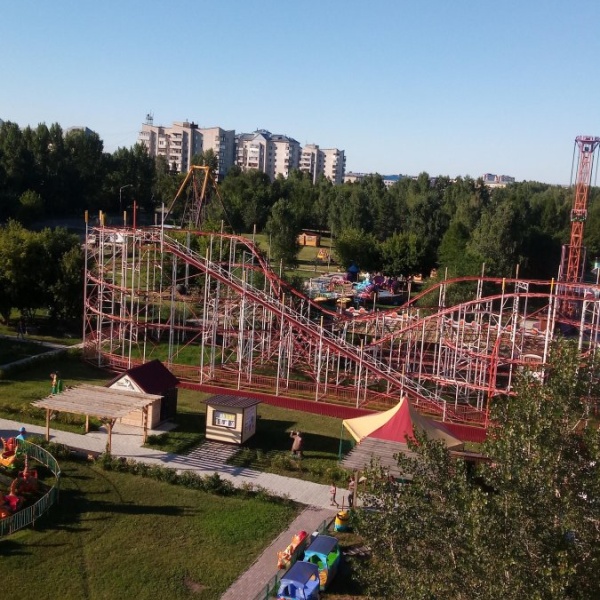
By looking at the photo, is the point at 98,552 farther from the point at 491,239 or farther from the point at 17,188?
the point at 17,188

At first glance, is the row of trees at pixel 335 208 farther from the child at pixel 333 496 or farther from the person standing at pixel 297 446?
the child at pixel 333 496

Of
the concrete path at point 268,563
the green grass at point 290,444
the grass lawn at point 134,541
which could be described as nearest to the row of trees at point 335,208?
the green grass at point 290,444

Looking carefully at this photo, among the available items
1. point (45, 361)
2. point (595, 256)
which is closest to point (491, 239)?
point (595, 256)

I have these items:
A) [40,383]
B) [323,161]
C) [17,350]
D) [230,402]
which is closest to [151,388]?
[230,402]

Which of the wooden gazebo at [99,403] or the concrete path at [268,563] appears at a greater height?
the wooden gazebo at [99,403]

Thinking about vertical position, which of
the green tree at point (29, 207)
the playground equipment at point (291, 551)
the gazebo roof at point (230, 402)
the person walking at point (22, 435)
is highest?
the green tree at point (29, 207)

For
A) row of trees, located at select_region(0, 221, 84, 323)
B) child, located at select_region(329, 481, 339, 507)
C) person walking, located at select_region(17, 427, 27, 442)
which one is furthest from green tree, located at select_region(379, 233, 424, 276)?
person walking, located at select_region(17, 427, 27, 442)

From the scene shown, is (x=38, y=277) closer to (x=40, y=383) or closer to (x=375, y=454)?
(x=40, y=383)
